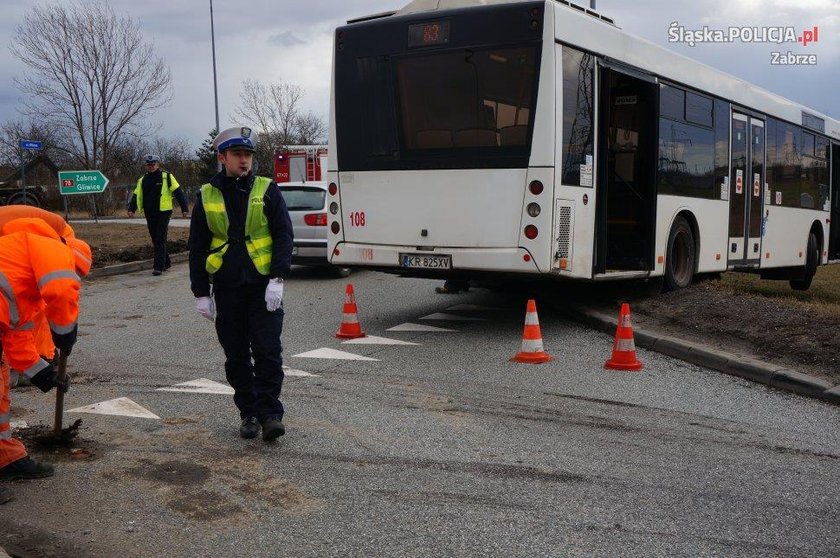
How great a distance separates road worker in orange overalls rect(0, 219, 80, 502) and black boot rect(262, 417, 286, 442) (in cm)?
127

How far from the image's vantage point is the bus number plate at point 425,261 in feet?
29.6

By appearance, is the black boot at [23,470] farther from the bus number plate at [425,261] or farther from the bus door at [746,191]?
the bus door at [746,191]

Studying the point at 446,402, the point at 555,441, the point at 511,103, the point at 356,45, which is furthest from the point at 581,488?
the point at 356,45

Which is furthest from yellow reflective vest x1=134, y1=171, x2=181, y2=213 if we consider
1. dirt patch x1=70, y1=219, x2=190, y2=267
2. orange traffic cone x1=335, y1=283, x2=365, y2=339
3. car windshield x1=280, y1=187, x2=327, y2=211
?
orange traffic cone x1=335, y1=283, x2=365, y2=339

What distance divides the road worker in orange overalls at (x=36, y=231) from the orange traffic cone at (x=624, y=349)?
4.64 metres

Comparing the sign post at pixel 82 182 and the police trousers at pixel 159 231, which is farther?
the sign post at pixel 82 182

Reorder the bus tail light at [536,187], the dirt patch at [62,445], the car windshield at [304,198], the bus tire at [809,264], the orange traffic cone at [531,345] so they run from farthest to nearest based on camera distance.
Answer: the bus tire at [809,264] → the car windshield at [304,198] → the bus tail light at [536,187] → the orange traffic cone at [531,345] → the dirt patch at [62,445]

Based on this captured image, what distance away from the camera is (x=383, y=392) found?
21.6 feet

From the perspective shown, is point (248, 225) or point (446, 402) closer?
point (248, 225)

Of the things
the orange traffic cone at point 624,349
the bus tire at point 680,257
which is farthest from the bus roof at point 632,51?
the orange traffic cone at point 624,349

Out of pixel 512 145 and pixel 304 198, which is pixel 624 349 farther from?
pixel 304 198

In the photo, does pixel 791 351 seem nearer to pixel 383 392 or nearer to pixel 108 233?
pixel 383 392

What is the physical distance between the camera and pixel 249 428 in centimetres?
526

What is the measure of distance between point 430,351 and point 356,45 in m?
3.57
